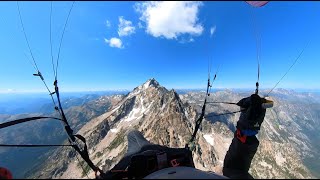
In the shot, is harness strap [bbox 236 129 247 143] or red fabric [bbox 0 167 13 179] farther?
harness strap [bbox 236 129 247 143]

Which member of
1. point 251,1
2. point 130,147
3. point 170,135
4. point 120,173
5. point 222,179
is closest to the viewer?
point 222,179

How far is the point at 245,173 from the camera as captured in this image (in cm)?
Result: 776

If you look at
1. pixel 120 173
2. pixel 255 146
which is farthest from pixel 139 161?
pixel 255 146

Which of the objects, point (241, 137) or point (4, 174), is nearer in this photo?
point (4, 174)

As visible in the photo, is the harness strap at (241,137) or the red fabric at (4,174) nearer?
the red fabric at (4,174)

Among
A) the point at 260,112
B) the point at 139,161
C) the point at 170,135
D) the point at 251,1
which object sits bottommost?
the point at 170,135

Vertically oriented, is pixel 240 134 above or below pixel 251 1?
below

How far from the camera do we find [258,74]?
8164 millimetres

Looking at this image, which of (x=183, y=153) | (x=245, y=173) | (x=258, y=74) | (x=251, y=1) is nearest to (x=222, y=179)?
(x=245, y=173)

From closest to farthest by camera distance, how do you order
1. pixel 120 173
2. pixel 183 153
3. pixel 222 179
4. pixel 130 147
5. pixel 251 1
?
pixel 222 179 → pixel 120 173 → pixel 251 1 → pixel 183 153 → pixel 130 147

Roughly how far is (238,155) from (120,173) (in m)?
3.74

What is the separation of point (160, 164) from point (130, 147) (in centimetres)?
334

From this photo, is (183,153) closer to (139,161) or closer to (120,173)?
(139,161)

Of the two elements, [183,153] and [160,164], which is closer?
[160,164]
